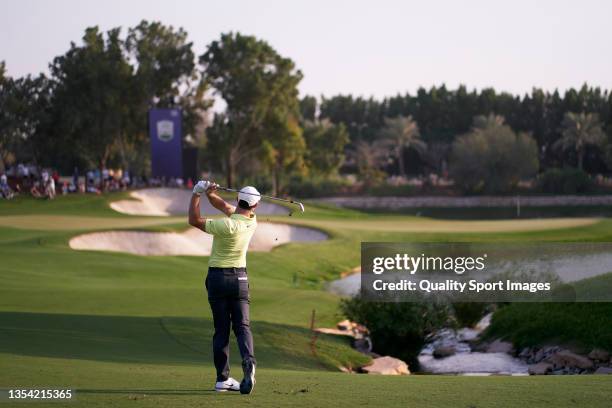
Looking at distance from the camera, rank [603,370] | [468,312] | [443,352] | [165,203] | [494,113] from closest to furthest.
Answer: [603,370]
[443,352]
[468,312]
[165,203]
[494,113]

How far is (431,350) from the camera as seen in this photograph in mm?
27859

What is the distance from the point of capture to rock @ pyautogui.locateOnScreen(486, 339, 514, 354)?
26.5m

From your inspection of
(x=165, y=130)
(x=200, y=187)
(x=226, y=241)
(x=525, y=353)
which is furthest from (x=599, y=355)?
(x=165, y=130)

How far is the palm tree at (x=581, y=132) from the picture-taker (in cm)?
12306

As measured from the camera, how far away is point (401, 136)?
141 m

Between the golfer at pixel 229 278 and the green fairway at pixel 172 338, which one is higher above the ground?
the golfer at pixel 229 278

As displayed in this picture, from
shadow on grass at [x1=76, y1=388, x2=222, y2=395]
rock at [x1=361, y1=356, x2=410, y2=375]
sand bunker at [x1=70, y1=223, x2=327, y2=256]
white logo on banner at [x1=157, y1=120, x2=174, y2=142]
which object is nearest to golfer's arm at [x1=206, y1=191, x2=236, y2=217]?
shadow on grass at [x1=76, y1=388, x2=222, y2=395]

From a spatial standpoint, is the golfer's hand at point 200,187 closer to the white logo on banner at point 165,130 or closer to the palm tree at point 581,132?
the white logo on banner at point 165,130

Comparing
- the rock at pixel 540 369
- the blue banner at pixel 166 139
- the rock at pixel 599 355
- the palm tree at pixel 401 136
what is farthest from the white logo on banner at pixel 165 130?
the palm tree at pixel 401 136

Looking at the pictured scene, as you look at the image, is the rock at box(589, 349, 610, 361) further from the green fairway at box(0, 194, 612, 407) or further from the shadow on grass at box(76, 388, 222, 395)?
the shadow on grass at box(76, 388, 222, 395)

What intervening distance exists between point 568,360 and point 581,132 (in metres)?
107

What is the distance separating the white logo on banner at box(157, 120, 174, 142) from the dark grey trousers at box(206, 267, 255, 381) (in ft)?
228

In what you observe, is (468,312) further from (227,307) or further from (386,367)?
(227,307)

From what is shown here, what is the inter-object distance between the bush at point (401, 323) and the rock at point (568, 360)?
3.21 m
